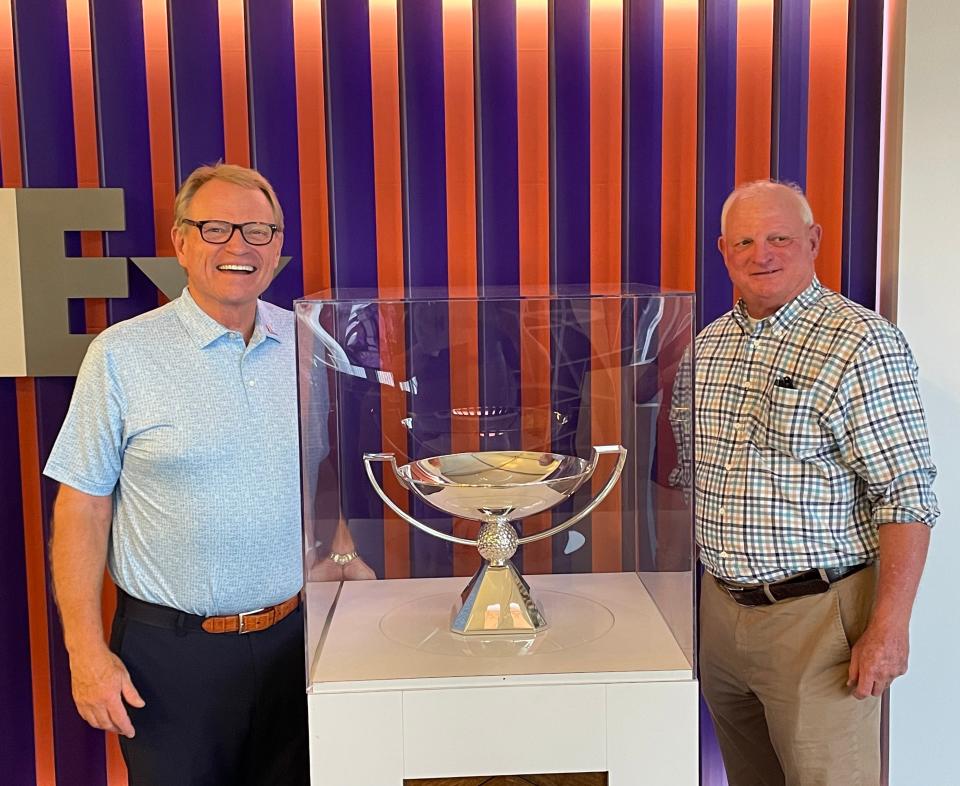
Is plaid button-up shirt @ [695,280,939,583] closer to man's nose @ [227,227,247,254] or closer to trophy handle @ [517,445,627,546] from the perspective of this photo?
trophy handle @ [517,445,627,546]

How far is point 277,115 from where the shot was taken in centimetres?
230

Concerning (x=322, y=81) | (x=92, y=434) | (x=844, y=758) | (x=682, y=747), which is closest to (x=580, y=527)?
(x=682, y=747)

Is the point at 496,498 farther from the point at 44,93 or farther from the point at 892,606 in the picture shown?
the point at 44,93

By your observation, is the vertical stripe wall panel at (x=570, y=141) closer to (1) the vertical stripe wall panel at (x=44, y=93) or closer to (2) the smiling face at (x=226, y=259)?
(2) the smiling face at (x=226, y=259)

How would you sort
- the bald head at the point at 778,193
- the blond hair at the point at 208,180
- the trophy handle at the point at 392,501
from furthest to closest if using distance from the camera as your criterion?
1. the bald head at the point at 778,193
2. the blond hair at the point at 208,180
3. the trophy handle at the point at 392,501

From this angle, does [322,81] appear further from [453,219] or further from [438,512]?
[438,512]

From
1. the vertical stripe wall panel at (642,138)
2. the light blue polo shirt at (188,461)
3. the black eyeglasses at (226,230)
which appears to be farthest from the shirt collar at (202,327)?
the vertical stripe wall panel at (642,138)

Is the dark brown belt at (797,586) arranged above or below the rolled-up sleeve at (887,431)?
below

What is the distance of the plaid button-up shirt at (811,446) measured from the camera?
1.71m

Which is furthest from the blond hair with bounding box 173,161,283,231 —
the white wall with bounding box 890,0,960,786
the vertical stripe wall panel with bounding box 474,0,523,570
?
the white wall with bounding box 890,0,960,786

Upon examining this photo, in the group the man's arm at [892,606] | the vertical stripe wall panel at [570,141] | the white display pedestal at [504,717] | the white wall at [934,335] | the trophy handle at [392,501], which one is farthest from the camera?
the vertical stripe wall panel at [570,141]

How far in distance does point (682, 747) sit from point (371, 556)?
22.5 inches

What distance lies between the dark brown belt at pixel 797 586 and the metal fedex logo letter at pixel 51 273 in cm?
123

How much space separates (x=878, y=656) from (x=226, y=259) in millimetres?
1287
